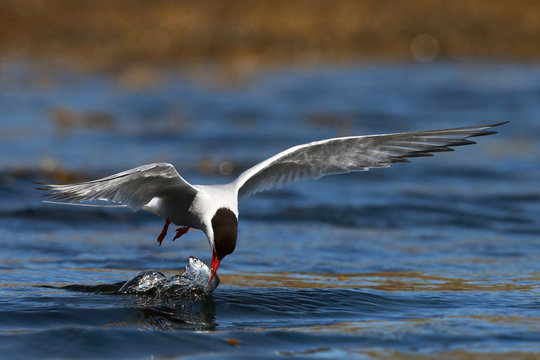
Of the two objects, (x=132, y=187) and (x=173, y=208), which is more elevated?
(x=132, y=187)

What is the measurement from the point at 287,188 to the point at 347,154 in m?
5.44

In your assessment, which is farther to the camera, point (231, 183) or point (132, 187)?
point (231, 183)

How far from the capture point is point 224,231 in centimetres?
687

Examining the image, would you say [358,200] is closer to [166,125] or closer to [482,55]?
[166,125]

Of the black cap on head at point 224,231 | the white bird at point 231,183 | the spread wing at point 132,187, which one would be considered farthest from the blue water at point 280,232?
the spread wing at point 132,187

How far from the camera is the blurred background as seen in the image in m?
7.12

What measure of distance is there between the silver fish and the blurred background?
17cm

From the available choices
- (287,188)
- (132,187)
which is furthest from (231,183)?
(287,188)

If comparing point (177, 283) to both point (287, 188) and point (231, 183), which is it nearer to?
point (231, 183)

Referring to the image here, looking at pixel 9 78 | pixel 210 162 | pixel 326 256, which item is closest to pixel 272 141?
pixel 210 162

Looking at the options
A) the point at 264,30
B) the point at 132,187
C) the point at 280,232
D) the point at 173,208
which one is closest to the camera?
the point at 132,187

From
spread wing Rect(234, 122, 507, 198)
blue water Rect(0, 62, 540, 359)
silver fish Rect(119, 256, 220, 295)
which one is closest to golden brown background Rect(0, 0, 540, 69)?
blue water Rect(0, 62, 540, 359)

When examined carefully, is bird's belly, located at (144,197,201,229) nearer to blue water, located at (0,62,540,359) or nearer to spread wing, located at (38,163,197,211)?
spread wing, located at (38,163,197,211)

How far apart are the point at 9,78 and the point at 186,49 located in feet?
18.7
